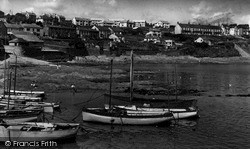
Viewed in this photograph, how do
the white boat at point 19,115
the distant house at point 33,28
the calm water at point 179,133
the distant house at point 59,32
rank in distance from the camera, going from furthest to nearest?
the distant house at point 59,32, the distant house at point 33,28, the white boat at point 19,115, the calm water at point 179,133

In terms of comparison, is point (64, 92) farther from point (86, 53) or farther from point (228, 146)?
point (86, 53)

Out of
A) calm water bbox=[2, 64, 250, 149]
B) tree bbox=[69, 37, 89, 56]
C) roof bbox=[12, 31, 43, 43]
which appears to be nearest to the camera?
calm water bbox=[2, 64, 250, 149]

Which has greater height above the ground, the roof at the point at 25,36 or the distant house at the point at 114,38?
the distant house at the point at 114,38

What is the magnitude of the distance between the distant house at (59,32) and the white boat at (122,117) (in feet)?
396

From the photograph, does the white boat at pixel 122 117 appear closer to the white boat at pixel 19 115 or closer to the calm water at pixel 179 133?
the calm water at pixel 179 133

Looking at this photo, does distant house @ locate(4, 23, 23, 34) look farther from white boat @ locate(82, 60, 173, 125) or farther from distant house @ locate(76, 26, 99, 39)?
white boat @ locate(82, 60, 173, 125)

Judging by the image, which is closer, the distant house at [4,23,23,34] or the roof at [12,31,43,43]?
the roof at [12,31,43,43]

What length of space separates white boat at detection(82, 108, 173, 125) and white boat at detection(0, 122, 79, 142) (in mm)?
7166

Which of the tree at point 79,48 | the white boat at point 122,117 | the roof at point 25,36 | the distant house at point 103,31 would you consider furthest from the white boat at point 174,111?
the distant house at point 103,31

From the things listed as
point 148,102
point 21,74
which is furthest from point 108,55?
point 148,102

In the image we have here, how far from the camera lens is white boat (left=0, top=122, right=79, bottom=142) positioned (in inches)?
1154

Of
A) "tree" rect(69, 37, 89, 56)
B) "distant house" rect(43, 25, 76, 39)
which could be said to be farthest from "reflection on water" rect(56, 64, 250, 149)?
"distant house" rect(43, 25, 76, 39)

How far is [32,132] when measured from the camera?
2936cm

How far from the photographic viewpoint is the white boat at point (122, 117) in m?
37.6
